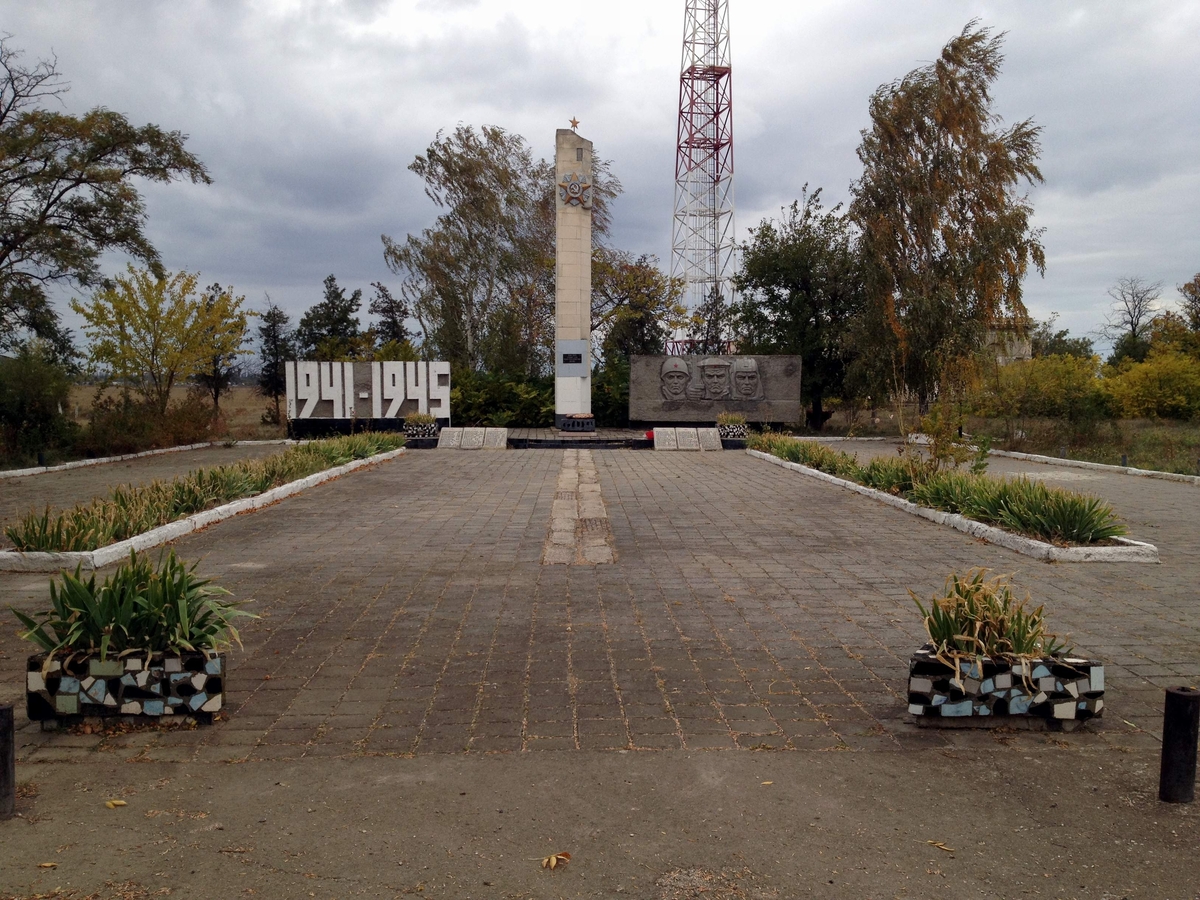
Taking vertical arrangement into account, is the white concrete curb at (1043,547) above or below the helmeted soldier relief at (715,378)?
below

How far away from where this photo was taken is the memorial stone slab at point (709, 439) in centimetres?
2278

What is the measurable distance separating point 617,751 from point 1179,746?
A: 2.14m

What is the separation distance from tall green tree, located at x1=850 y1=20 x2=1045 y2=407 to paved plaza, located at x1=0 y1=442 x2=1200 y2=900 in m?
19.0

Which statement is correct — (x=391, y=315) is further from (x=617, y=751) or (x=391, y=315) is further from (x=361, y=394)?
(x=617, y=751)

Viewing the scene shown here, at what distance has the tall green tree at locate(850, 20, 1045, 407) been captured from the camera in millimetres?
25328

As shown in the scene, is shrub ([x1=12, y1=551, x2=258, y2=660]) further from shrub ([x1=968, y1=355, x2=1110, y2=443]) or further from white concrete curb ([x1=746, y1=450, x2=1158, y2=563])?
shrub ([x1=968, y1=355, x2=1110, y2=443])

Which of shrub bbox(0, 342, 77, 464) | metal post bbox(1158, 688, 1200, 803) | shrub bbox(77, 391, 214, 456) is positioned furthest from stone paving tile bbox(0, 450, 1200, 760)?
shrub bbox(77, 391, 214, 456)

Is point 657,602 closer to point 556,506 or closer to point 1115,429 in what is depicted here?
point 556,506

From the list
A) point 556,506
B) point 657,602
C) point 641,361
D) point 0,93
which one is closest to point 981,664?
point 657,602

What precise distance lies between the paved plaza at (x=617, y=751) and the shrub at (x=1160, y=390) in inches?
821

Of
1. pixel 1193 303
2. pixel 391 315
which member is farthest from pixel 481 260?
pixel 1193 303

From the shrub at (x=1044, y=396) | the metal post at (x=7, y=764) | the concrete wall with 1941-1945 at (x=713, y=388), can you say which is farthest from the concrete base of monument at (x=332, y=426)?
the metal post at (x=7, y=764)

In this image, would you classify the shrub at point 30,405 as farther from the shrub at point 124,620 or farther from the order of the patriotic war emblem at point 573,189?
the shrub at point 124,620

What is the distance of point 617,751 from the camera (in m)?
3.79
